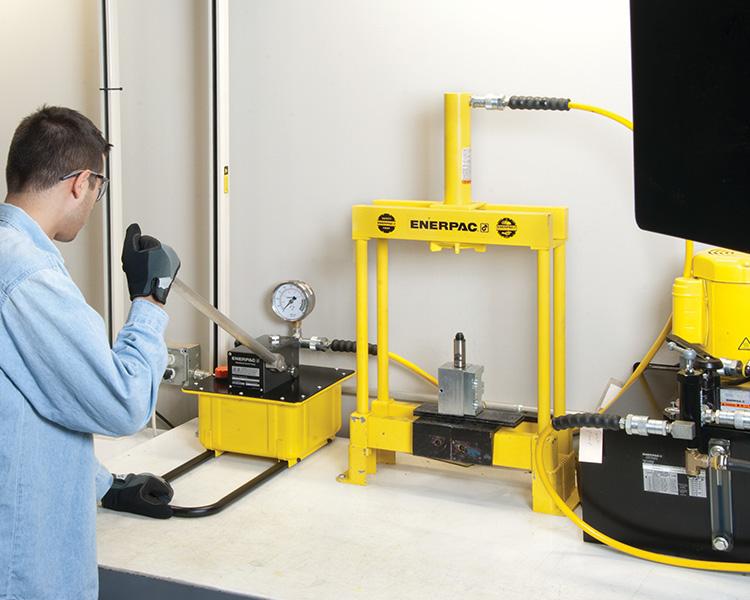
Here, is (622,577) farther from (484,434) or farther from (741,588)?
(484,434)

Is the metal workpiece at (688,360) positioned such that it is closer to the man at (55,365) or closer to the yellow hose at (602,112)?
the yellow hose at (602,112)

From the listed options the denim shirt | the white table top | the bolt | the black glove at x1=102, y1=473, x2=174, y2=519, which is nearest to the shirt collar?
the denim shirt

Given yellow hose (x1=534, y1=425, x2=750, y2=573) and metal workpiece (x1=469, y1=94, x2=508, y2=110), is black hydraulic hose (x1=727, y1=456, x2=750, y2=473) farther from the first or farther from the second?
metal workpiece (x1=469, y1=94, x2=508, y2=110)

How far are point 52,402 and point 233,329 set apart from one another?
0.92 m

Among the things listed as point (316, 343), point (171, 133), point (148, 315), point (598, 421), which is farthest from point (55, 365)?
point (171, 133)

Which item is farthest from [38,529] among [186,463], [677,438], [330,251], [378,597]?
[330,251]

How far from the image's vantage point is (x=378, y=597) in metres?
1.90

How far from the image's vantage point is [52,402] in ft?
5.02

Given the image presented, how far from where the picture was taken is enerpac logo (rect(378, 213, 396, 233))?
2.37 m

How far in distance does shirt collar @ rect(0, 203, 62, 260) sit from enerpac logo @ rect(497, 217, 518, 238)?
1039mm

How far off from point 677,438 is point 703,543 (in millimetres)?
225

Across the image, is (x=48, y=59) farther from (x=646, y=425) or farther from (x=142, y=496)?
(x=646, y=425)

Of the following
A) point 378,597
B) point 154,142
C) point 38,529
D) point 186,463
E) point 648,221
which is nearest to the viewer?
point 648,221

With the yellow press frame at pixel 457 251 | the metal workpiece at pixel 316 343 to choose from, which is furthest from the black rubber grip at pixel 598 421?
the metal workpiece at pixel 316 343
